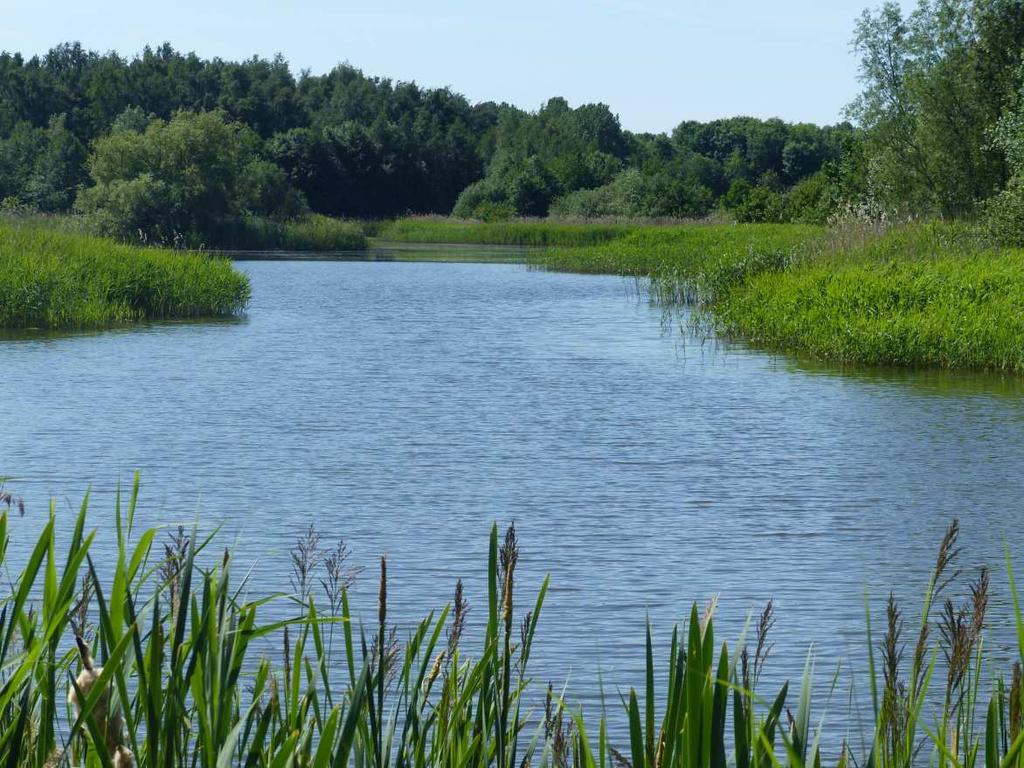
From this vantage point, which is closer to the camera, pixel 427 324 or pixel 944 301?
pixel 944 301

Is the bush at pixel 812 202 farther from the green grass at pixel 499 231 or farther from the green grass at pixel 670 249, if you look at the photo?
the green grass at pixel 499 231

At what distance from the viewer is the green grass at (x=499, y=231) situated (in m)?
53.7

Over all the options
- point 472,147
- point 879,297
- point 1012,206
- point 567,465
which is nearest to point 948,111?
point 1012,206

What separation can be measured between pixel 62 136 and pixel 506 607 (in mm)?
68578

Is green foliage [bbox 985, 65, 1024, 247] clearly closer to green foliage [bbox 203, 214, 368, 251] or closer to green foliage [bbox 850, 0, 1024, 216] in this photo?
green foliage [bbox 850, 0, 1024, 216]

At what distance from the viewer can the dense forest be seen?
33.2 m

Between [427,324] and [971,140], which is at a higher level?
[971,140]

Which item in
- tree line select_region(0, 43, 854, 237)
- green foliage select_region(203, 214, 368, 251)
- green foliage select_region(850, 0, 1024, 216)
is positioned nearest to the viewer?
green foliage select_region(850, 0, 1024, 216)

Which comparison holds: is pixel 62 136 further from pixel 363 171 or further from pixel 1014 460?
pixel 1014 460

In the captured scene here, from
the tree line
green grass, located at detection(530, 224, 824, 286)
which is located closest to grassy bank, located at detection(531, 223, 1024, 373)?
green grass, located at detection(530, 224, 824, 286)

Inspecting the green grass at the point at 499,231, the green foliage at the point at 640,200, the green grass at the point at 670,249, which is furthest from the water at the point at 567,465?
the green foliage at the point at 640,200

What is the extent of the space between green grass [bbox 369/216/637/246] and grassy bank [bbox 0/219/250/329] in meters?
29.1

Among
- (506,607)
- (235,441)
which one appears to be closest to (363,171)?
(235,441)

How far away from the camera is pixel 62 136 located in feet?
218
